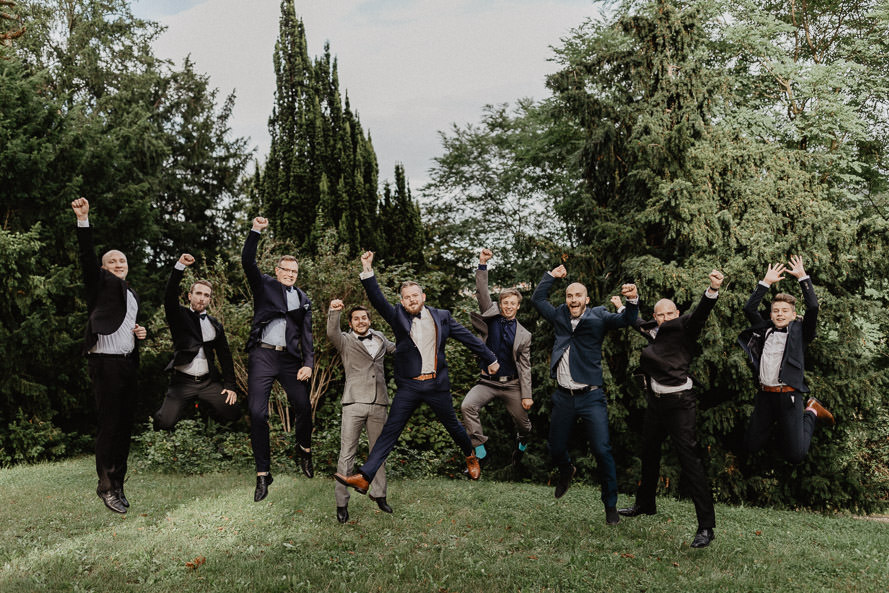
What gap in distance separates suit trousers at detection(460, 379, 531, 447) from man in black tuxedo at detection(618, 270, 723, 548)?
191cm

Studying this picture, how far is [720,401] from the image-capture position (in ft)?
48.9

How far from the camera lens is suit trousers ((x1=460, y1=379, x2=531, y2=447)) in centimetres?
845

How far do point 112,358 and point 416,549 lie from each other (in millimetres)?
3528

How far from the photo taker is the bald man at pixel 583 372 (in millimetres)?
6863

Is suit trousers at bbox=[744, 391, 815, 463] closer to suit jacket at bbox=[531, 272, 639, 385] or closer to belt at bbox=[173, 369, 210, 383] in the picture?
suit jacket at bbox=[531, 272, 639, 385]

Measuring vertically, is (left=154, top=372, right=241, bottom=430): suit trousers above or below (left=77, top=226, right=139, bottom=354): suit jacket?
below

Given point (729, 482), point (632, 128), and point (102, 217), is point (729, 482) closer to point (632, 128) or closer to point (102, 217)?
point (632, 128)

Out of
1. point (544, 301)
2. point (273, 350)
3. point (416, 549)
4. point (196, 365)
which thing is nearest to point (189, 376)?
point (196, 365)

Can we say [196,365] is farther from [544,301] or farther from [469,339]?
[544,301]

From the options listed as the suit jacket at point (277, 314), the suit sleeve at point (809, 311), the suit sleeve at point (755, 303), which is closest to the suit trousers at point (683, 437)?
the suit sleeve at point (755, 303)

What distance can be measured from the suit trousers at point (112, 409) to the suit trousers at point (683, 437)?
5206 mm

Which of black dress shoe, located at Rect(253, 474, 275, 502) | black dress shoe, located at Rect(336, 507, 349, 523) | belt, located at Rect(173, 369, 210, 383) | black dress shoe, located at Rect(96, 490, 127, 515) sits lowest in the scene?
black dress shoe, located at Rect(336, 507, 349, 523)

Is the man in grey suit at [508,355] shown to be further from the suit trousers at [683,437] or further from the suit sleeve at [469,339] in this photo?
the suit trousers at [683,437]

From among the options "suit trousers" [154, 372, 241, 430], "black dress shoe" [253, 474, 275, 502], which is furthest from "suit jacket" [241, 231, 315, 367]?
"black dress shoe" [253, 474, 275, 502]
